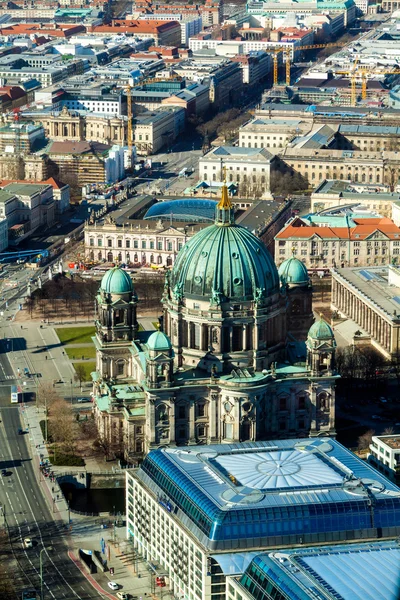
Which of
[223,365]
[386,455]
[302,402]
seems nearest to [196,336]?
[223,365]

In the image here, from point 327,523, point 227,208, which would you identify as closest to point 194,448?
point 327,523

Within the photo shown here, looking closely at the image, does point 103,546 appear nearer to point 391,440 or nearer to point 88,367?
point 391,440

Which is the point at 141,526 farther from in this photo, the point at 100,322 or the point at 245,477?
the point at 100,322

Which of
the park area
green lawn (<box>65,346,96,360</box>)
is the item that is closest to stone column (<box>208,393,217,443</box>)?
the park area

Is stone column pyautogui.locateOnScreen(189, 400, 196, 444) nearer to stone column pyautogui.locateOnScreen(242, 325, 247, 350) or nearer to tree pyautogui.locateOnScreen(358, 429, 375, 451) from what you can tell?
stone column pyautogui.locateOnScreen(242, 325, 247, 350)

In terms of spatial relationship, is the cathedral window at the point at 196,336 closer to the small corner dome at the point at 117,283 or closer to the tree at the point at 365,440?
the small corner dome at the point at 117,283

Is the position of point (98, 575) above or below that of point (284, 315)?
below
